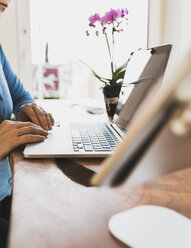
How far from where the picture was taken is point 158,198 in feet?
1.46

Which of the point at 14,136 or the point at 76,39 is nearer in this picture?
the point at 14,136

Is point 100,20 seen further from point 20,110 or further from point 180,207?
point 180,207

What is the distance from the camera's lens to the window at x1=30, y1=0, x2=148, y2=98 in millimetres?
2758

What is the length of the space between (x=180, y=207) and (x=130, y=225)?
0.33ft

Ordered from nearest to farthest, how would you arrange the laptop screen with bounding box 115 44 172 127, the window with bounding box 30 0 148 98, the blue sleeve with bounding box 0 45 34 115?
1. the laptop screen with bounding box 115 44 172 127
2. the blue sleeve with bounding box 0 45 34 115
3. the window with bounding box 30 0 148 98

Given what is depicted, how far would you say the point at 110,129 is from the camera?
0.92 m

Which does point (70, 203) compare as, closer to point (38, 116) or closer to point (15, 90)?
point (38, 116)

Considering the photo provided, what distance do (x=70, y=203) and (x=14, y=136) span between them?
34 cm

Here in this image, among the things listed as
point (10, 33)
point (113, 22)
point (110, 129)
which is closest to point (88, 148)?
point (110, 129)

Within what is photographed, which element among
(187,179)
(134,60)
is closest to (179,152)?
(187,179)

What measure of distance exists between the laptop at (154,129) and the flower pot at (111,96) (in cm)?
102

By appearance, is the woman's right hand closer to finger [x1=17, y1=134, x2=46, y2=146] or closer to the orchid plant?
finger [x1=17, y1=134, x2=46, y2=146]

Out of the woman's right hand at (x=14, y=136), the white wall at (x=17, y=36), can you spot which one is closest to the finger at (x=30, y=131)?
the woman's right hand at (x=14, y=136)

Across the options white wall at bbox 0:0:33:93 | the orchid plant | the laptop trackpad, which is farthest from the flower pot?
white wall at bbox 0:0:33:93
